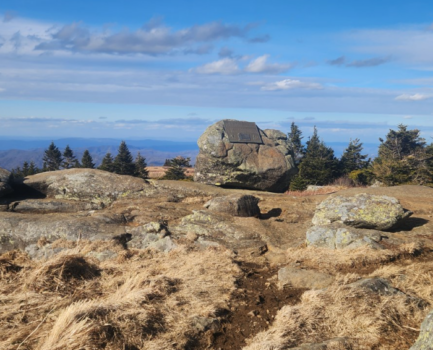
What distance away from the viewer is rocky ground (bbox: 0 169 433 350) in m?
6.68

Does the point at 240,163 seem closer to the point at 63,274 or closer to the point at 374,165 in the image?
the point at 63,274

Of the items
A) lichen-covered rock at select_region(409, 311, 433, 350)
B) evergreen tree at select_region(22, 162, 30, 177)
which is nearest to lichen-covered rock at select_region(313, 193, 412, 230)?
lichen-covered rock at select_region(409, 311, 433, 350)

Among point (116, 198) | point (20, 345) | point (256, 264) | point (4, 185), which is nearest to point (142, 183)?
point (116, 198)

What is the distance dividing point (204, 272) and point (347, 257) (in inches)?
147

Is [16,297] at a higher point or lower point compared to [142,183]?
lower

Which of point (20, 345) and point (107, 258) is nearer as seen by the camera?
point (20, 345)

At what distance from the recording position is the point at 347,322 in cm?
704

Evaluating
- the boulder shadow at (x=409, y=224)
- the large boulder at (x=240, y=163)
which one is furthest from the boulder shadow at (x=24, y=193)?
the boulder shadow at (x=409, y=224)

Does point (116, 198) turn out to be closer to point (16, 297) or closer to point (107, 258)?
point (107, 258)

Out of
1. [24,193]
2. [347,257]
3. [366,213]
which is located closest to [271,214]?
[366,213]

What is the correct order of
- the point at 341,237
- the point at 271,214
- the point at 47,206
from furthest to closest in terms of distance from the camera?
1. the point at 271,214
2. the point at 47,206
3. the point at 341,237

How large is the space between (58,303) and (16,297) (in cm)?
84

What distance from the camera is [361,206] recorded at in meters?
12.1

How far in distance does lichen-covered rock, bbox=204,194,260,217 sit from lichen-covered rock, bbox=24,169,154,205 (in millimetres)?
4051
